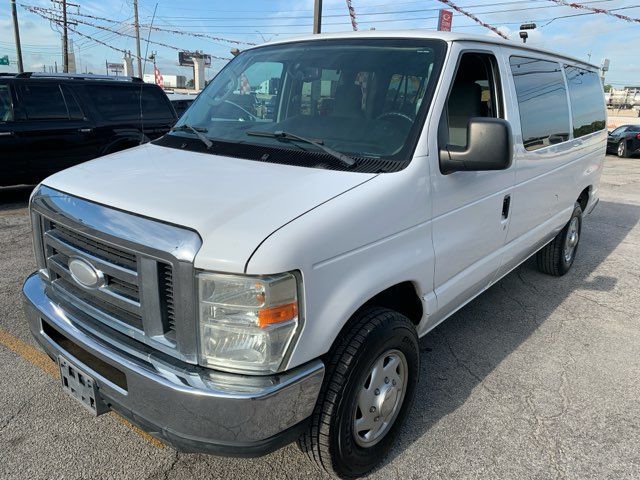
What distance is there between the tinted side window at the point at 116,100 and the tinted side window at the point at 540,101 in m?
6.68

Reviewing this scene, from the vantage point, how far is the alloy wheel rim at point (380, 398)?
2367 millimetres

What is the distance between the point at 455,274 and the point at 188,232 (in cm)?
167

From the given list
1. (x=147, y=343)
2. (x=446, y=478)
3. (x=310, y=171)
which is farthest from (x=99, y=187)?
(x=446, y=478)

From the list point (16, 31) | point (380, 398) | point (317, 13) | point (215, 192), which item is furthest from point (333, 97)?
point (16, 31)

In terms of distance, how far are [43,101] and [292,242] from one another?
291 inches

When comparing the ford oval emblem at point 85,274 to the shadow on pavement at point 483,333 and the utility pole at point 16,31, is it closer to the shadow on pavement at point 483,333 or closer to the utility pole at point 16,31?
the shadow on pavement at point 483,333

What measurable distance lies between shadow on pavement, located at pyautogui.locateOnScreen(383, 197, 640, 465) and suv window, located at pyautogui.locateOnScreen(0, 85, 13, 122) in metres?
6.85

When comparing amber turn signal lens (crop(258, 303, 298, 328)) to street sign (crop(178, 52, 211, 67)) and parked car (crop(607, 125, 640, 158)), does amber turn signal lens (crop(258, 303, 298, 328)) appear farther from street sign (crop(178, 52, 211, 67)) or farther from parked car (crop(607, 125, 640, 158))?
street sign (crop(178, 52, 211, 67))

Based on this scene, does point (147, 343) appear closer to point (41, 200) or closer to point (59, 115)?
point (41, 200)

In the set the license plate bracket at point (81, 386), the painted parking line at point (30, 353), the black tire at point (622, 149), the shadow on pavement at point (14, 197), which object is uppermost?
the license plate bracket at point (81, 386)

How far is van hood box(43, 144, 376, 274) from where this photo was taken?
1.84 metres

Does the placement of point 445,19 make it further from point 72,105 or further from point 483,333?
point 483,333

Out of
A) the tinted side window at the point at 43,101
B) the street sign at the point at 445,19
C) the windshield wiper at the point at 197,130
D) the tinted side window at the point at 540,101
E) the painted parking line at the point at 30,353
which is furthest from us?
the street sign at the point at 445,19

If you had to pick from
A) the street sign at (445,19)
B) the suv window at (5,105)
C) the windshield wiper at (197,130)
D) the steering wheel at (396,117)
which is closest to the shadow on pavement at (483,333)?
the steering wheel at (396,117)
